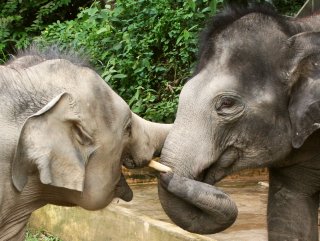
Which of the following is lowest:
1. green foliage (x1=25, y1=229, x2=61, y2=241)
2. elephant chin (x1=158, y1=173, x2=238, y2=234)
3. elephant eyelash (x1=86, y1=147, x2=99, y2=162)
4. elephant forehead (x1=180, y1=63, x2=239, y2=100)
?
green foliage (x1=25, y1=229, x2=61, y2=241)

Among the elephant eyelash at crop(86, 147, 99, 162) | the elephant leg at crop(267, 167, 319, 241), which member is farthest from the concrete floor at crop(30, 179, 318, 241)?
the elephant eyelash at crop(86, 147, 99, 162)

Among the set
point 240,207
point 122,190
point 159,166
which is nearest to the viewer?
point 122,190

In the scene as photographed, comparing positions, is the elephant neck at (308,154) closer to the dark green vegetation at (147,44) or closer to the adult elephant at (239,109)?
the adult elephant at (239,109)

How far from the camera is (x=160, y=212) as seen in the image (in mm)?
7492

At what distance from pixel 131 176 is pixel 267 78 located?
3.26 metres

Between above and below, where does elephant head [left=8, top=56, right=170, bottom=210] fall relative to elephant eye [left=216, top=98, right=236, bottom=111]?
above

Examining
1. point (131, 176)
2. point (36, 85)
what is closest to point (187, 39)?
point (131, 176)

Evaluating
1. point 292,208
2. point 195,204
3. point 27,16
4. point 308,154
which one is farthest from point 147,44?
point 195,204

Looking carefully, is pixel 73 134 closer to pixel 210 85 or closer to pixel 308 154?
pixel 210 85

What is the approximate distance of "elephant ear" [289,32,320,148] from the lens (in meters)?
5.50

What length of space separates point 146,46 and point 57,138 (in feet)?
19.5

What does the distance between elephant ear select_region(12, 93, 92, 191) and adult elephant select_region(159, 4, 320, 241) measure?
3.12 ft

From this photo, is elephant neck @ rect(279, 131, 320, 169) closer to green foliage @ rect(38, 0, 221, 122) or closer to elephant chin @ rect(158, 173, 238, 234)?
elephant chin @ rect(158, 173, 238, 234)

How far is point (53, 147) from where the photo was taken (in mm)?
4305
